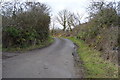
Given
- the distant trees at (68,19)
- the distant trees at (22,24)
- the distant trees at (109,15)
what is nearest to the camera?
the distant trees at (109,15)

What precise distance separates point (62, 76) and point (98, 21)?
10.5 m

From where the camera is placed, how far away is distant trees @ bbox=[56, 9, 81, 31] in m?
45.5

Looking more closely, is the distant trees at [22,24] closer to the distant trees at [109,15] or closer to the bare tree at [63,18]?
the distant trees at [109,15]

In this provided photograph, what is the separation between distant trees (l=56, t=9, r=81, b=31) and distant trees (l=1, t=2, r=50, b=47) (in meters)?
26.4

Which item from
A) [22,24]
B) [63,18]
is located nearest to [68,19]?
[63,18]

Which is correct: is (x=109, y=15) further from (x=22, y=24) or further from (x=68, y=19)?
(x=68, y=19)

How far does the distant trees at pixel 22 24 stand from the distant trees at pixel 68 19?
26.4 m

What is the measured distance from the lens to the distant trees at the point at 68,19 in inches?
1790

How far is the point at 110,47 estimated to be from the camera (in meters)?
9.77

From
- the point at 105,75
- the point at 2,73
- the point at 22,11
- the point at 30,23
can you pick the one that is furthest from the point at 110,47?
the point at 22,11

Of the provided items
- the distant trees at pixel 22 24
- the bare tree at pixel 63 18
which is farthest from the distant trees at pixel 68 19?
the distant trees at pixel 22 24

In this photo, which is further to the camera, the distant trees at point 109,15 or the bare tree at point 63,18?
the bare tree at point 63,18

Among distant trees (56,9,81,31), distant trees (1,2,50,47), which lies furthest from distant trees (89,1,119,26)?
distant trees (56,9,81,31)

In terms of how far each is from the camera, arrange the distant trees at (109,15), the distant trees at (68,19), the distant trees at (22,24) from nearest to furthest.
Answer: the distant trees at (109,15) → the distant trees at (22,24) → the distant trees at (68,19)
